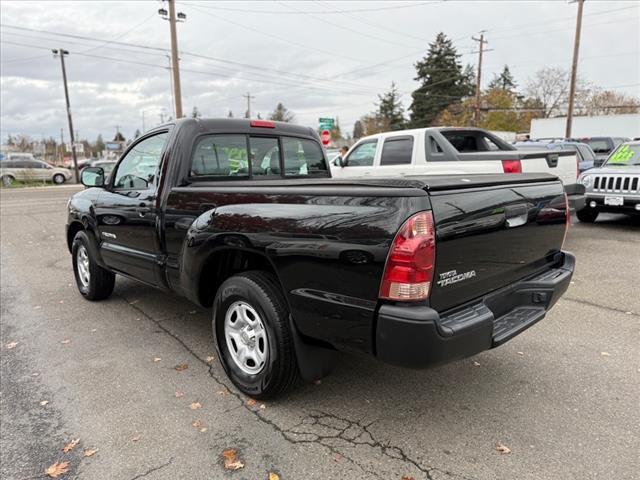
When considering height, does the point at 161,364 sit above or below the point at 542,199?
below

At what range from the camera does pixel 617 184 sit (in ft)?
28.1

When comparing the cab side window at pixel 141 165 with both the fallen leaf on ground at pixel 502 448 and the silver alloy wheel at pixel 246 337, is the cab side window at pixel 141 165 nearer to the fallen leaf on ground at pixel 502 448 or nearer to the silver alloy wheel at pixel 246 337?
the silver alloy wheel at pixel 246 337

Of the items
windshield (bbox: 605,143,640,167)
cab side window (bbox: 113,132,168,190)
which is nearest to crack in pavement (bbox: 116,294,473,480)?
cab side window (bbox: 113,132,168,190)

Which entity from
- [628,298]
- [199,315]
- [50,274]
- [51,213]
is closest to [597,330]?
[628,298]

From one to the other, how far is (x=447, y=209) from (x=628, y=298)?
3934mm

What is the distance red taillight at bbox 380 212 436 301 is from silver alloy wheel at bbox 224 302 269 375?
104cm

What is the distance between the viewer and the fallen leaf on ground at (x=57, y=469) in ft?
8.16

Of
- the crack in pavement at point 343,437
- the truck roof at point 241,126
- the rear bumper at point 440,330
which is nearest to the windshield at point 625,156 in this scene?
the truck roof at point 241,126

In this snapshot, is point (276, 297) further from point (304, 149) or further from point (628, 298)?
point (628, 298)

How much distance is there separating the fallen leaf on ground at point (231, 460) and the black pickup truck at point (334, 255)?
0.47 meters

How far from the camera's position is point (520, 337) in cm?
412

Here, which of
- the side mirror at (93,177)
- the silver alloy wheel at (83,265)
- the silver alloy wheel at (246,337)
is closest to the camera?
the silver alloy wheel at (246,337)

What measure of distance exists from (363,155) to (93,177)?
225 inches

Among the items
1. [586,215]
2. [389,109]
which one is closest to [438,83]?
[389,109]
